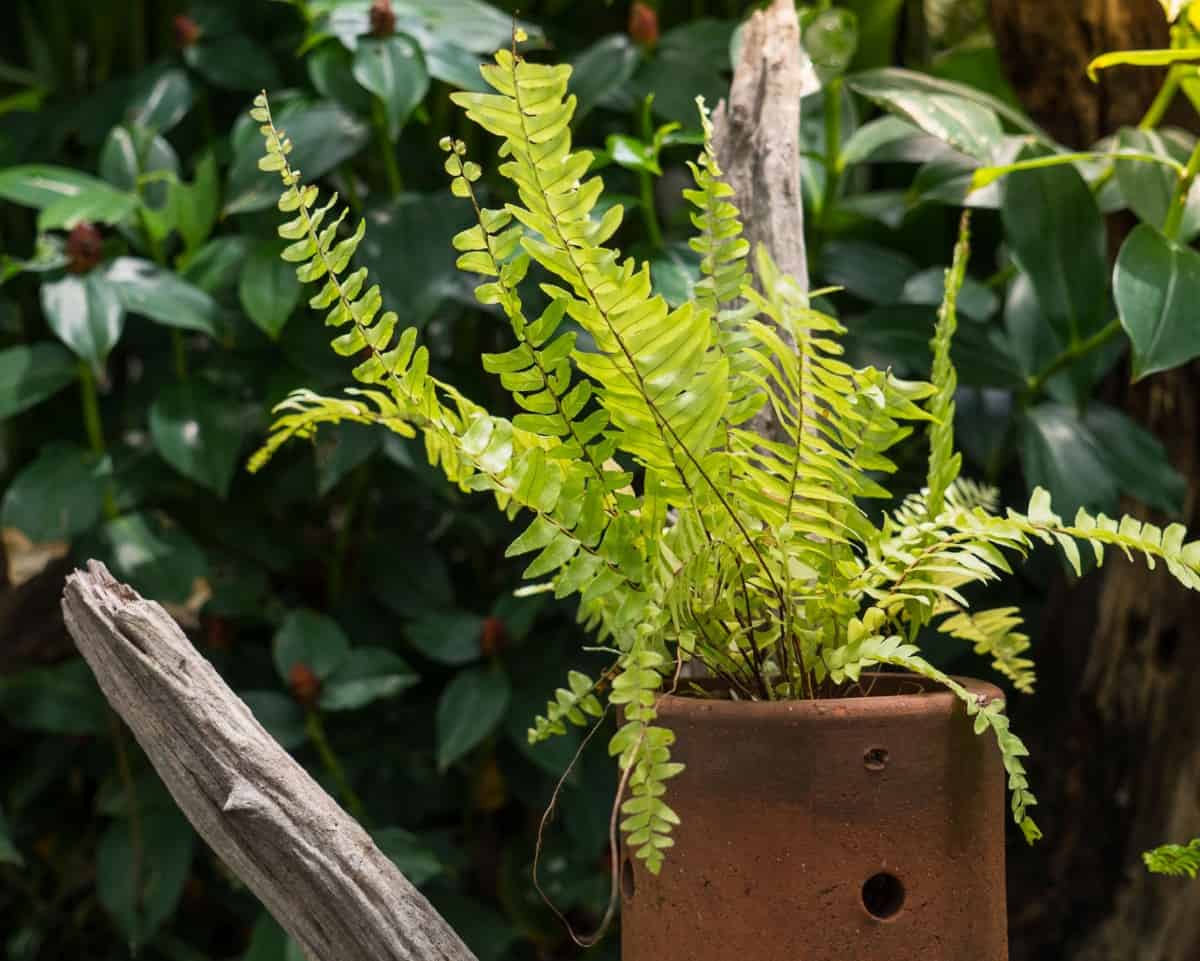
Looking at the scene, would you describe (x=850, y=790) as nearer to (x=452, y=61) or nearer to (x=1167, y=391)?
(x=1167, y=391)

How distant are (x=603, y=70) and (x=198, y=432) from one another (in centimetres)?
58

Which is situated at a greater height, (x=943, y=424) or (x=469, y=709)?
Result: (x=943, y=424)

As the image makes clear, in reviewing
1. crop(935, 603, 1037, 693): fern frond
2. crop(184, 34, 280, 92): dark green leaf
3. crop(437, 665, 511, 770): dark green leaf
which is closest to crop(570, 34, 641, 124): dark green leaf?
crop(184, 34, 280, 92): dark green leaf

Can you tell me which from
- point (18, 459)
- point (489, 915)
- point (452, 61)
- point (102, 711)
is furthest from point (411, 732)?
point (452, 61)

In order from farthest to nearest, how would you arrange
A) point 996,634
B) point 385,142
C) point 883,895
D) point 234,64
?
point 234,64 → point 385,142 → point 996,634 → point 883,895

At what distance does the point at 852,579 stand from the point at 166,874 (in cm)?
97

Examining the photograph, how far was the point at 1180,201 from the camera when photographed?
3.68 ft

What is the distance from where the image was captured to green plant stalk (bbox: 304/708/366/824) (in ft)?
4.42

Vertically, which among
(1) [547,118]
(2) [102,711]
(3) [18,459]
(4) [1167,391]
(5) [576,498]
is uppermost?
(1) [547,118]

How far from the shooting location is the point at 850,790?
2.29ft

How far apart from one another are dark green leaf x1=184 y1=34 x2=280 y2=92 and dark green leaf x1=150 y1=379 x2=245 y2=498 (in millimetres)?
389

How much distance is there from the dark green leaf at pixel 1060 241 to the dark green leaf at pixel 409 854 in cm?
81

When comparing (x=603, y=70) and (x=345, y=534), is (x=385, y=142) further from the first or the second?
(x=345, y=534)

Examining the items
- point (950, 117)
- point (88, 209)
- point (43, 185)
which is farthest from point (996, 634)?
Answer: point (43, 185)
